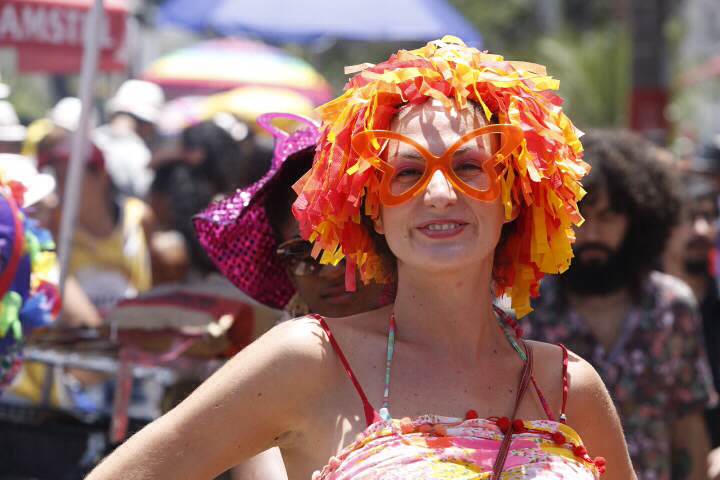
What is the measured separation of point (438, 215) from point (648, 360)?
7.77 ft

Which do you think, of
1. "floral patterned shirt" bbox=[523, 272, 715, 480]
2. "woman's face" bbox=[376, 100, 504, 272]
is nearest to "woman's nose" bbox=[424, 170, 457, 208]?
"woman's face" bbox=[376, 100, 504, 272]

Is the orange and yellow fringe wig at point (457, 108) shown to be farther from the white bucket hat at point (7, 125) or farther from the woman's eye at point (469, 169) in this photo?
the white bucket hat at point (7, 125)

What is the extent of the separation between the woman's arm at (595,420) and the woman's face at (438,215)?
36 centimetres

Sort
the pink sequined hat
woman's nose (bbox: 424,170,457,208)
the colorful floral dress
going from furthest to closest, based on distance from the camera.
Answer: the pink sequined hat → woman's nose (bbox: 424,170,457,208) → the colorful floral dress

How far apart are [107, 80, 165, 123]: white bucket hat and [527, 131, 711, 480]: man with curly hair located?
4869 mm

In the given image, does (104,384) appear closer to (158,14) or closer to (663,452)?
(663,452)

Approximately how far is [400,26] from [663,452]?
513 centimetres

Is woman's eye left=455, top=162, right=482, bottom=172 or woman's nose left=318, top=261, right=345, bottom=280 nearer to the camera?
woman's eye left=455, top=162, right=482, bottom=172

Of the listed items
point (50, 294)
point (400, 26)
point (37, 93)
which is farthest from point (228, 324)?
point (37, 93)

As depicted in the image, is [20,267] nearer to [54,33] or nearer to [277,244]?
[277,244]

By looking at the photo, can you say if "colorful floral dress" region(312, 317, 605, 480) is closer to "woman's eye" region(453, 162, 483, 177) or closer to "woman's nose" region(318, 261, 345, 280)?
"woman's eye" region(453, 162, 483, 177)

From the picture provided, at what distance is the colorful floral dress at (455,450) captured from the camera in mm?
2332

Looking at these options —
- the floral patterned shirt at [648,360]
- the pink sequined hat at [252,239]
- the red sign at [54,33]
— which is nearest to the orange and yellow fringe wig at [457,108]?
the pink sequined hat at [252,239]

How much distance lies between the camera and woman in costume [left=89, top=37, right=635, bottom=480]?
7.97ft
